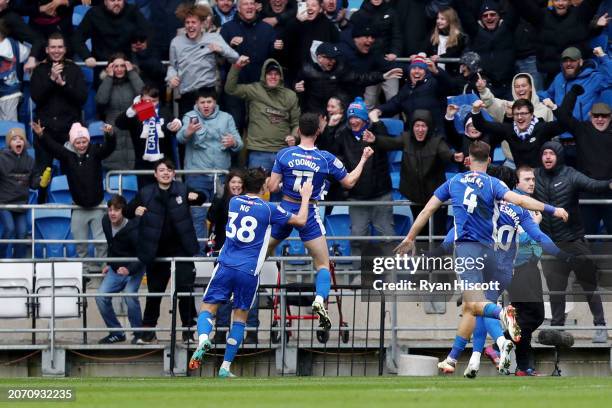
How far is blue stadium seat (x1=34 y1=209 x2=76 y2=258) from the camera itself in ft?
70.3

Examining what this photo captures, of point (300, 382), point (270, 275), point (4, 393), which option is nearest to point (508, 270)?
point (300, 382)

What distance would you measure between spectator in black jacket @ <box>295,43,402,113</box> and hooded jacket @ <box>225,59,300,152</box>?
24 centimetres

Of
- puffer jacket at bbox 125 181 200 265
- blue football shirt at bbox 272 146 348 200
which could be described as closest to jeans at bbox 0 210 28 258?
puffer jacket at bbox 125 181 200 265

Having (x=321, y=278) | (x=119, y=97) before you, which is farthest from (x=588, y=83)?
(x=119, y=97)

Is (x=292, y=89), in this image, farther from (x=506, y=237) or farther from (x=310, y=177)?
(x=506, y=237)

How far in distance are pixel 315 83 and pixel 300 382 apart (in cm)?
699

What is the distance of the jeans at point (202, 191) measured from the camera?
68.7 feet

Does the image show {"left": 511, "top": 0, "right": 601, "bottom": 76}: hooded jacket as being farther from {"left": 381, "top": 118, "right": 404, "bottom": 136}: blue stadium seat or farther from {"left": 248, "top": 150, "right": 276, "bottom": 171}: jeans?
{"left": 248, "top": 150, "right": 276, "bottom": 171}: jeans

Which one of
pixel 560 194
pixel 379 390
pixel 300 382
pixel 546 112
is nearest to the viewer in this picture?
pixel 379 390

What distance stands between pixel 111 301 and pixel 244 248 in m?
3.72

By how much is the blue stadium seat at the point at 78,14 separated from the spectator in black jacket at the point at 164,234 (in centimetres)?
479

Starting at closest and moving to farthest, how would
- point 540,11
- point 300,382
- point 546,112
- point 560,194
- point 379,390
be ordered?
point 379,390
point 300,382
point 560,194
point 546,112
point 540,11

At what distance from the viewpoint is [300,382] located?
1569cm

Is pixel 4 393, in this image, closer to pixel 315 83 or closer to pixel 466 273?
pixel 466 273
